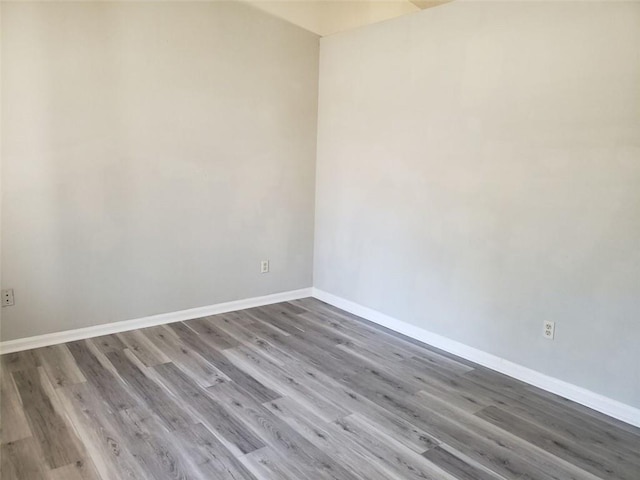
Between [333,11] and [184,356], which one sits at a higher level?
[333,11]

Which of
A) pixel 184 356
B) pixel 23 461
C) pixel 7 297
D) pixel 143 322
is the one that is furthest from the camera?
pixel 143 322

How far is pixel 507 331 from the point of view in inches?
115

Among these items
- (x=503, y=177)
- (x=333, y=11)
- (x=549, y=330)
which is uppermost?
(x=333, y=11)

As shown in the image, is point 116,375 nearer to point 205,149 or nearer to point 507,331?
point 205,149

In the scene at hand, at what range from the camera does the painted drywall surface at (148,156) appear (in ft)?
9.59

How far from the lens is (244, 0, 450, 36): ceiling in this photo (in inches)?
147

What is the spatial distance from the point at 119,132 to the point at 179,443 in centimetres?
213

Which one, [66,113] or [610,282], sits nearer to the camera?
[610,282]

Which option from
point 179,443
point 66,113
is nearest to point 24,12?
point 66,113

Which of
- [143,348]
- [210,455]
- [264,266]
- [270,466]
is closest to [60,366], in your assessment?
[143,348]

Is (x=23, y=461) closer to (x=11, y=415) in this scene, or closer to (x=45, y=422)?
(x=45, y=422)

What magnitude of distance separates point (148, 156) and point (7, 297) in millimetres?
1289

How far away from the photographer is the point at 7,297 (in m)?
2.94

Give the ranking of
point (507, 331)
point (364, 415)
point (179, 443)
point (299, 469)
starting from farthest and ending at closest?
point (507, 331) < point (364, 415) < point (179, 443) < point (299, 469)
